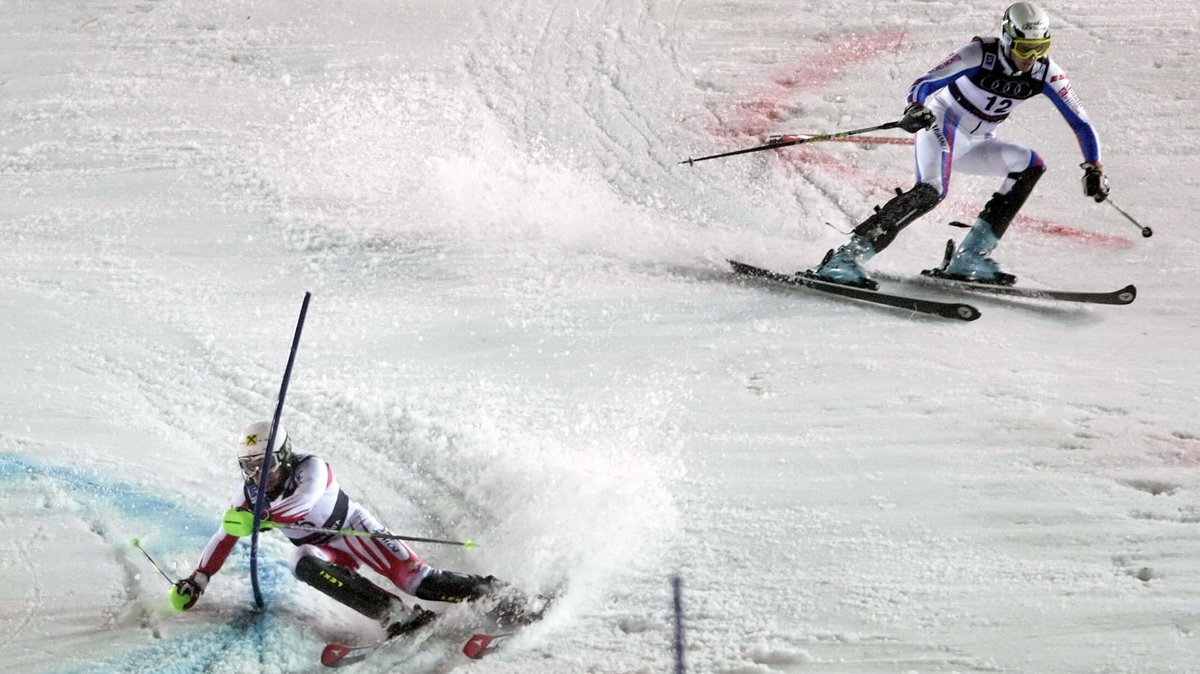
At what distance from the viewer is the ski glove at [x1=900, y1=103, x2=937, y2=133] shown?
22.2 ft

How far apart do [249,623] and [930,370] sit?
3.61 meters

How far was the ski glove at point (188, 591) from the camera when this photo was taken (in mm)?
5070

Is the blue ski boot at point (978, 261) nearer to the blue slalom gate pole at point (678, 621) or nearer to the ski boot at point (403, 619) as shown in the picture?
the blue slalom gate pole at point (678, 621)

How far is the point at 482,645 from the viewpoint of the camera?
506cm

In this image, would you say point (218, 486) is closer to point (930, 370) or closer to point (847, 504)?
point (847, 504)

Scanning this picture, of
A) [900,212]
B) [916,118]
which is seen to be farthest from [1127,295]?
[916,118]

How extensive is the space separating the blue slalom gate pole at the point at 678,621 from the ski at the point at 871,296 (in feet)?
8.30

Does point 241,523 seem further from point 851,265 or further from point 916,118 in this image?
point 916,118

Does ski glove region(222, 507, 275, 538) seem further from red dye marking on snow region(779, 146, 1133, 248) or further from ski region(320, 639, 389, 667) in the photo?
red dye marking on snow region(779, 146, 1133, 248)

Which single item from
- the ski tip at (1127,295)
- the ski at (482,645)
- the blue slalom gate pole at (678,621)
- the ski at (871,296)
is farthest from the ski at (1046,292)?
the ski at (482,645)

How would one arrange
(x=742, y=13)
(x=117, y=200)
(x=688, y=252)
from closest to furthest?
(x=688, y=252) < (x=117, y=200) < (x=742, y=13)

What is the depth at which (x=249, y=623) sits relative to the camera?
210 inches

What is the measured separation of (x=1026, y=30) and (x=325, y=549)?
14.3 ft

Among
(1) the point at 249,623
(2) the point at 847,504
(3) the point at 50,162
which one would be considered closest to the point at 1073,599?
(2) the point at 847,504
